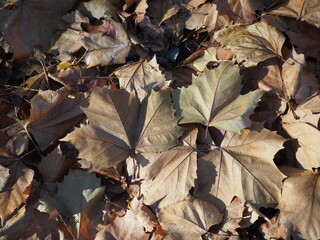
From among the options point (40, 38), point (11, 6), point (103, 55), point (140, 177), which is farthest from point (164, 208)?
point (11, 6)

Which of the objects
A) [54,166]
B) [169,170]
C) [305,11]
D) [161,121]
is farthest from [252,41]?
[54,166]

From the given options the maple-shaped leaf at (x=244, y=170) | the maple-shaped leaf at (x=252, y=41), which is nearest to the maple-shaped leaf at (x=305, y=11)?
the maple-shaped leaf at (x=252, y=41)

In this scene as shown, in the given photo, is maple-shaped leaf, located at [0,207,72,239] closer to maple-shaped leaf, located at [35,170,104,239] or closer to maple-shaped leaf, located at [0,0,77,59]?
maple-shaped leaf, located at [35,170,104,239]

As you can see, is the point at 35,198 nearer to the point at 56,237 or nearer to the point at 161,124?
the point at 56,237

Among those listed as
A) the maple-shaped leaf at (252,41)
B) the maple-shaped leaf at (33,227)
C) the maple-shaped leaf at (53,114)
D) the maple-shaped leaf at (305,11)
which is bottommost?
the maple-shaped leaf at (33,227)

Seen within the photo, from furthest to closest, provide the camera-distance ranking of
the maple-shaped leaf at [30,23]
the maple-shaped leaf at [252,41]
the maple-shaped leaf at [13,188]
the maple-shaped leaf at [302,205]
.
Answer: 1. the maple-shaped leaf at [30,23]
2. the maple-shaped leaf at [252,41]
3. the maple-shaped leaf at [13,188]
4. the maple-shaped leaf at [302,205]

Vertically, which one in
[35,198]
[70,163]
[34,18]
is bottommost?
[35,198]

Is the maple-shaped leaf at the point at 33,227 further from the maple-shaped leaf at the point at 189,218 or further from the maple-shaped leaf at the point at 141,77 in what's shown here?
the maple-shaped leaf at the point at 141,77
